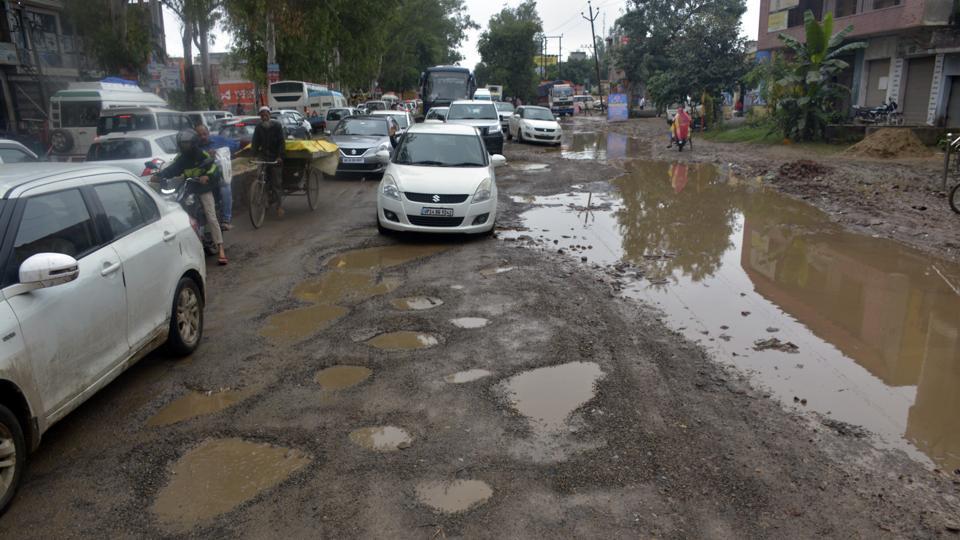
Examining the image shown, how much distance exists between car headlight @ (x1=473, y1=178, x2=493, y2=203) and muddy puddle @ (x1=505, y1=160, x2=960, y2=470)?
3.27 feet

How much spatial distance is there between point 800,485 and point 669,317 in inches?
127

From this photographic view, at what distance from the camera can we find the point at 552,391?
16.8 feet

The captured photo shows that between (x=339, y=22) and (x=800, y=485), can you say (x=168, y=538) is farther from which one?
(x=339, y=22)

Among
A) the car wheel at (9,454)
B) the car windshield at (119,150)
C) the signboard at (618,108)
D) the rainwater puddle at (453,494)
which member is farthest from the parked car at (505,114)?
the car wheel at (9,454)

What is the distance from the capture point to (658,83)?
39000 mm

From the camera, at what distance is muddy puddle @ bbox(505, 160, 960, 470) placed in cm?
516

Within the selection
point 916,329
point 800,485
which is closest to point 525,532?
point 800,485

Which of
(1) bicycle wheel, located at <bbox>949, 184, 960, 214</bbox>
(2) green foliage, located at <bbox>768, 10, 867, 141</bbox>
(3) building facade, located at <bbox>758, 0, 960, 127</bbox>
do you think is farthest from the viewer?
(3) building facade, located at <bbox>758, 0, 960, 127</bbox>

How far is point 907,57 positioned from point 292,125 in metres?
A: 23.8

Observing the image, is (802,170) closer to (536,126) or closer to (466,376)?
(536,126)

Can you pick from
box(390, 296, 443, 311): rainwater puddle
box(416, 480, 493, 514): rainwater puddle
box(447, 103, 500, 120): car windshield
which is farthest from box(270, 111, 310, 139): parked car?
box(416, 480, 493, 514): rainwater puddle

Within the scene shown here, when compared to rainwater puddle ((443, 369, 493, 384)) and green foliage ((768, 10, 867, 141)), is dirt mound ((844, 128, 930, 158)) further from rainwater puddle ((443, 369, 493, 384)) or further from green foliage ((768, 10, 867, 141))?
rainwater puddle ((443, 369, 493, 384))

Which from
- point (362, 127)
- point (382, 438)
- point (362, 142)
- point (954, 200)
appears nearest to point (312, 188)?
point (362, 142)

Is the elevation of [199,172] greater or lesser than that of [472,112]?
lesser
